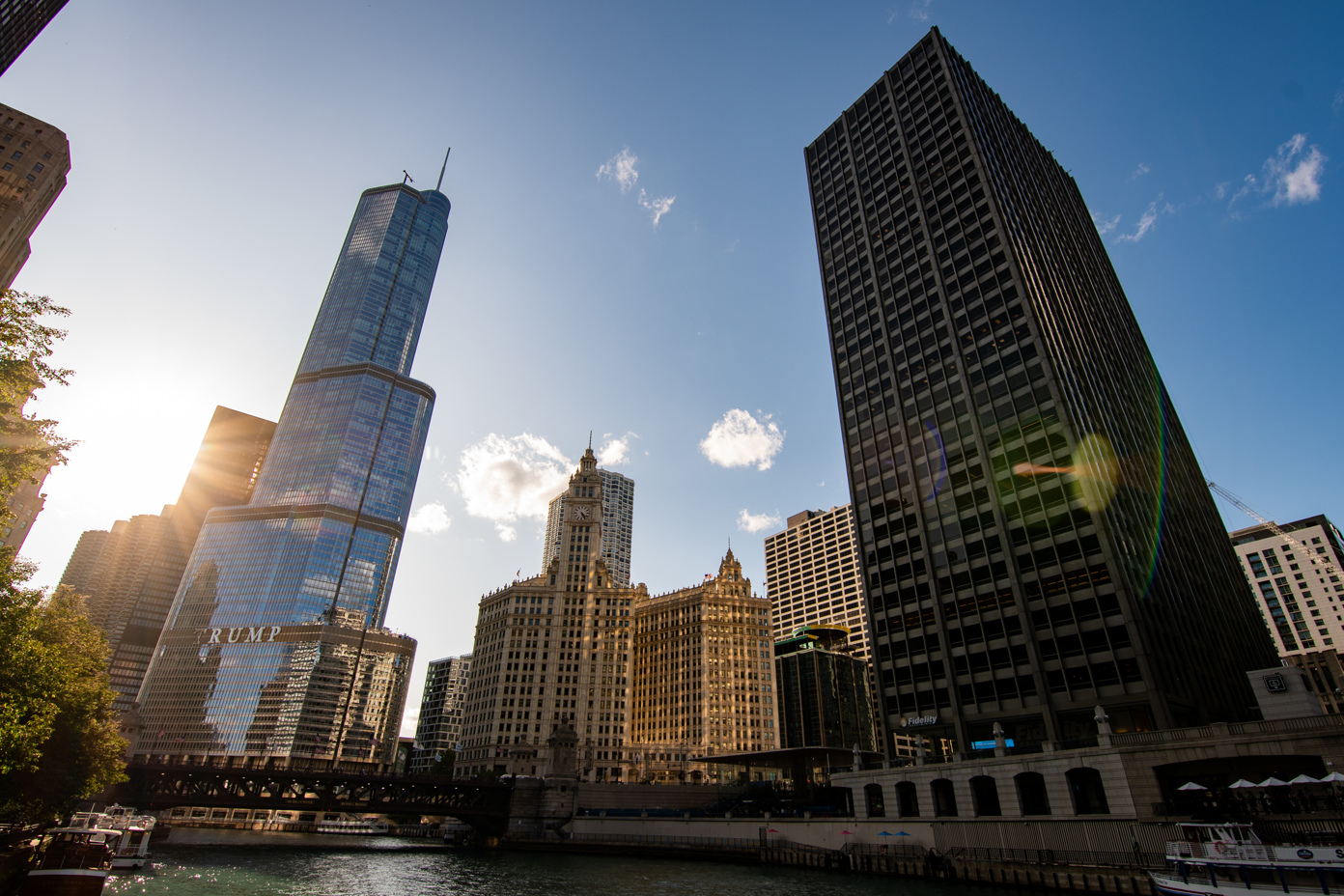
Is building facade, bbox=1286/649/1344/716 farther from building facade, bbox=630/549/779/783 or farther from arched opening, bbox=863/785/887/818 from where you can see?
arched opening, bbox=863/785/887/818

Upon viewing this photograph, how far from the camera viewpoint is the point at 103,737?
59844 mm

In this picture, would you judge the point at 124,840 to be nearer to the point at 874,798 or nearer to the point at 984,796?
the point at 874,798

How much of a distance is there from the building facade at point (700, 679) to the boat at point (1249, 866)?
420 ft

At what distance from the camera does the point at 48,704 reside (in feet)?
125

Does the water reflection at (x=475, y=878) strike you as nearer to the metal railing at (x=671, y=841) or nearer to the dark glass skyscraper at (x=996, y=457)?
the metal railing at (x=671, y=841)

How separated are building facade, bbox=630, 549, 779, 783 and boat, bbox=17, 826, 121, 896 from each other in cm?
11628

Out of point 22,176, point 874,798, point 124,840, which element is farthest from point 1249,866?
point 22,176

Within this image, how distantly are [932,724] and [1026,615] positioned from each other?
1731 centimetres

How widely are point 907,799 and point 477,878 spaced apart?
152ft

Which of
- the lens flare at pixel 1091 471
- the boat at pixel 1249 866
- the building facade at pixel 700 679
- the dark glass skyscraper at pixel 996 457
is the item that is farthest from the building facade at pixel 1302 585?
the boat at pixel 1249 866

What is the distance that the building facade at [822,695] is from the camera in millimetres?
164375

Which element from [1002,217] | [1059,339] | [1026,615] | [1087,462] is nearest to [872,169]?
[1002,217]

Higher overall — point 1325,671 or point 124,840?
point 1325,671

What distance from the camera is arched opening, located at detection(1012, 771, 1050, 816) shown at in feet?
201
